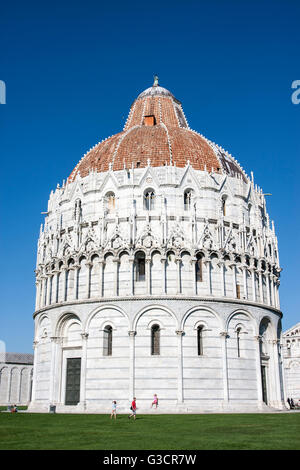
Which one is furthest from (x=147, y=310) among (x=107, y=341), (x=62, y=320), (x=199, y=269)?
(x=62, y=320)

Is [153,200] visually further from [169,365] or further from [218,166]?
[169,365]

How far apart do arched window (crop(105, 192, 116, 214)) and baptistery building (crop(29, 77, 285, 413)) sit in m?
0.13

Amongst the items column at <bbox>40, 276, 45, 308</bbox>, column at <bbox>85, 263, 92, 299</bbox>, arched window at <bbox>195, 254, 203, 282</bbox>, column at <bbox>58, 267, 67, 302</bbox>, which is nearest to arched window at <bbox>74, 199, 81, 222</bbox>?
column at <bbox>58, 267, 67, 302</bbox>

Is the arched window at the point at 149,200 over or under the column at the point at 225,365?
over

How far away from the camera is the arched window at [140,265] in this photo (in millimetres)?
41531

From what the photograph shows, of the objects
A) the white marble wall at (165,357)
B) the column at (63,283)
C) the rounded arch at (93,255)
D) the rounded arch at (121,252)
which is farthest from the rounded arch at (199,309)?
the column at (63,283)

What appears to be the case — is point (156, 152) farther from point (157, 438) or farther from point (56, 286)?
point (157, 438)

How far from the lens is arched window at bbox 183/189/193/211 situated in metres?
44.4

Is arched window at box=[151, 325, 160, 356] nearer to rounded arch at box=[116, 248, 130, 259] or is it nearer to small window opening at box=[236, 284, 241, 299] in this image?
rounded arch at box=[116, 248, 130, 259]

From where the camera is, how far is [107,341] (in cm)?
4059

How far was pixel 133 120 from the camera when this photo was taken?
5844 cm

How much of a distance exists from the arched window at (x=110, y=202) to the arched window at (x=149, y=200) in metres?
2.87

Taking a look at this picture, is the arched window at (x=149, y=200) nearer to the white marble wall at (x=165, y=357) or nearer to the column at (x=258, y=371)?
the white marble wall at (x=165, y=357)

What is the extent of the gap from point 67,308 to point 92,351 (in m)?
4.51
